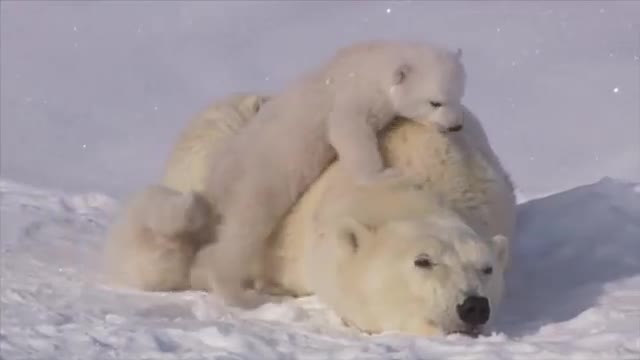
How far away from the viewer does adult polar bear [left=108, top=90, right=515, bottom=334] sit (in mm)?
5180

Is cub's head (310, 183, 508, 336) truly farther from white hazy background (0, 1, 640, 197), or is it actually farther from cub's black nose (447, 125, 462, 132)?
white hazy background (0, 1, 640, 197)

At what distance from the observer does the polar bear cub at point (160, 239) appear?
629 cm

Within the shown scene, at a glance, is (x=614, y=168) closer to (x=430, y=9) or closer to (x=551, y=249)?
(x=551, y=249)

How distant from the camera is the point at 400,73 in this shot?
6.13m

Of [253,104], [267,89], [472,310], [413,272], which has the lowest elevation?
[472,310]

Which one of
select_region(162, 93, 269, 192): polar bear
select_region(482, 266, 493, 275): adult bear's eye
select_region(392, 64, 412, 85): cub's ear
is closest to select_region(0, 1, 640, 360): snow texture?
select_region(482, 266, 493, 275): adult bear's eye

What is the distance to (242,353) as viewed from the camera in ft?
15.9

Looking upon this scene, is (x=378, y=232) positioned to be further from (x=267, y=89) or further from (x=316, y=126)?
(x=267, y=89)

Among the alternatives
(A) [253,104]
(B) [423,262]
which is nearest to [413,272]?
(B) [423,262]

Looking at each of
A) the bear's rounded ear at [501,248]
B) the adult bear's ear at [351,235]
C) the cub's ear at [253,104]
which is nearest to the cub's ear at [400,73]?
the adult bear's ear at [351,235]

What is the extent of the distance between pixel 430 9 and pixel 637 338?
9.09 metres

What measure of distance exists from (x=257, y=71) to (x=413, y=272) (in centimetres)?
736

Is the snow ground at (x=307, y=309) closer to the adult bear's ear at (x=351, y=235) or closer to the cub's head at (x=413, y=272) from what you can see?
the cub's head at (x=413, y=272)

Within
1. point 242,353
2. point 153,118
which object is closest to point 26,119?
point 153,118
